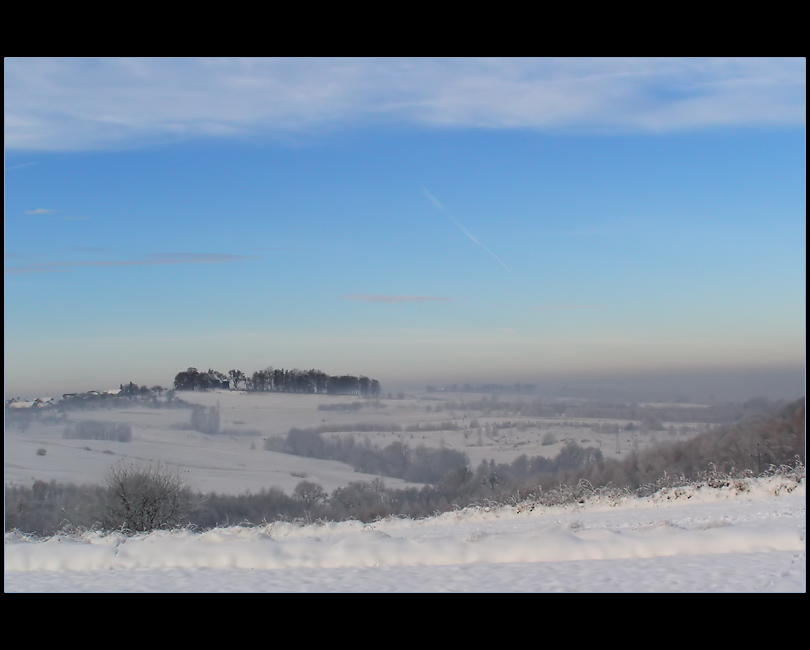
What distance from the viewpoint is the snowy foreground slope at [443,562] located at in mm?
8648

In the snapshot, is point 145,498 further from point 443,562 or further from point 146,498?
point 443,562

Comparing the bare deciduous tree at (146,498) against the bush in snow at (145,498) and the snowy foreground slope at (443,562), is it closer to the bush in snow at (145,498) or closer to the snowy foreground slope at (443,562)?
the bush in snow at (145,498)

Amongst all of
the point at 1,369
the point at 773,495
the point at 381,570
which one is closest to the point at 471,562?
the point at 381,570

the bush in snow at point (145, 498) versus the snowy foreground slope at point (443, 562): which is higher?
the snowy foreground slope at point (443, 562)

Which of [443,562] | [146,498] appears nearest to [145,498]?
[146,498]

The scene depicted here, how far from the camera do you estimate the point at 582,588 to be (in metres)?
8.26

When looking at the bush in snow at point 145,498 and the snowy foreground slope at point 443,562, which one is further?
the bush in snow at point 145,498

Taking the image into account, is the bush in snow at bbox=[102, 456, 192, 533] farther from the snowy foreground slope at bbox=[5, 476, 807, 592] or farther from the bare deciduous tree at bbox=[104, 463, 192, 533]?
the snowy foreground slope at bbox=[5, 476, 807, 592]

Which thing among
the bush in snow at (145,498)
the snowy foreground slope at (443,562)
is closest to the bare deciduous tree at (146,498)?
the bush in snow at (145,498)

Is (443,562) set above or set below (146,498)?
above

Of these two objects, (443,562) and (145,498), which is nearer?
(443,562)

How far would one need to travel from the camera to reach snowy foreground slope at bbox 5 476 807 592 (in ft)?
28.4

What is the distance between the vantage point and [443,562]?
10.2 metres

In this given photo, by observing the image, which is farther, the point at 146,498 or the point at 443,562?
the point at 146,498
